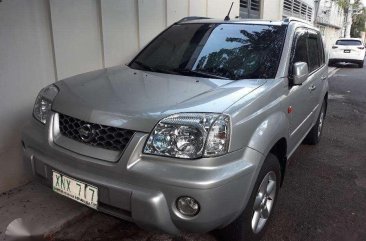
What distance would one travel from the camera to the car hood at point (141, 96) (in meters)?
2.17

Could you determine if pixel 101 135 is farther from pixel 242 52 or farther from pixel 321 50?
pixel 321 50

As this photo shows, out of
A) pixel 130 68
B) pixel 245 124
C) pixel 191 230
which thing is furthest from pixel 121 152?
pixel 130 68

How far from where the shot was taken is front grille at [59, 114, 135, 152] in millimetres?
2178

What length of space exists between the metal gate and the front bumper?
7.28 m

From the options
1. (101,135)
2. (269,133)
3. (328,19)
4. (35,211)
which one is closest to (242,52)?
(269,133)

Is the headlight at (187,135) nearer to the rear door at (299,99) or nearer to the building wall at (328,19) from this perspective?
the rear door at (299,99)

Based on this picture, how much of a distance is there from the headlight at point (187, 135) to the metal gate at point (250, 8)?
7.29 m

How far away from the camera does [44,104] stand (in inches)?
106

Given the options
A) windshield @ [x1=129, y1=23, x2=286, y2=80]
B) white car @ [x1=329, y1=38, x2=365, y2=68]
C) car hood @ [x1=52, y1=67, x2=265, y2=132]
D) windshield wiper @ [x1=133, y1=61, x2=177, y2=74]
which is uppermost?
windshield @ [x1=129, y1=23, x2=286, y2=80]

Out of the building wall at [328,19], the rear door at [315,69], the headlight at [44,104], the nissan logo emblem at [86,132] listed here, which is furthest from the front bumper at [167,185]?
the building wall at [328,19]

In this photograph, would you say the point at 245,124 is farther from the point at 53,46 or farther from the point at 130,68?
the point at 53,46

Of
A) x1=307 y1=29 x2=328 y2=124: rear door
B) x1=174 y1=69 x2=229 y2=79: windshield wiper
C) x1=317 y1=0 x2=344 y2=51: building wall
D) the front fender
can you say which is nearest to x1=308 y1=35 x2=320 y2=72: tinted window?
x1=307 y1=29 x2=328 y2=124: rear door

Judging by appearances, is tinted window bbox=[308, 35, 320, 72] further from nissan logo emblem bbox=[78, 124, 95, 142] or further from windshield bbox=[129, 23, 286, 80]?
nissan logo emblem bbox=[78, 124, 95, 142]

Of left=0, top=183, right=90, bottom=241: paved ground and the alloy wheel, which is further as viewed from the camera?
left=0, top=183, right=90, bottom=241: paved ground
